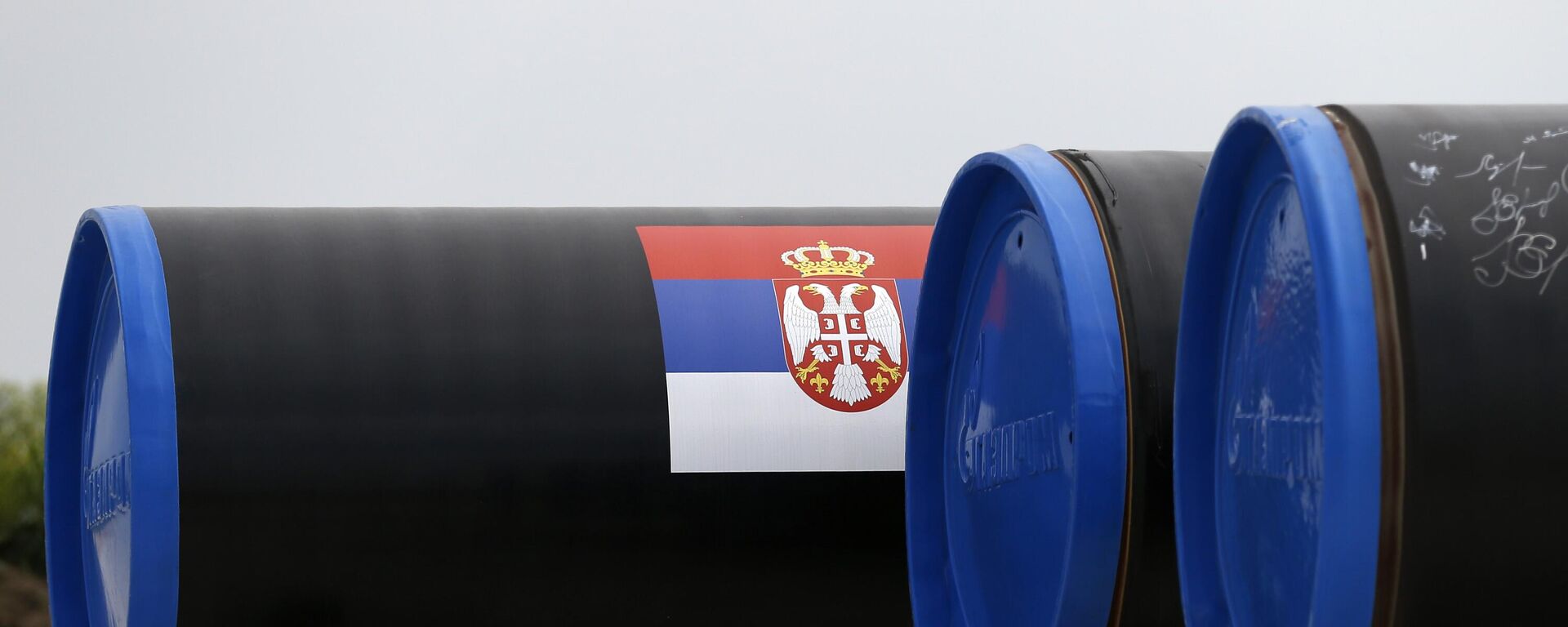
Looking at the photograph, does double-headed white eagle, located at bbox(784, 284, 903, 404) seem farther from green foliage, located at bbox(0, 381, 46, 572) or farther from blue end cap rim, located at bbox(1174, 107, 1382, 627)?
green foliage, located at bbox(0, 381, 46, 572)

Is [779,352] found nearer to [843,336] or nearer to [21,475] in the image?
[843,336]

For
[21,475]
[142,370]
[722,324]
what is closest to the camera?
[142,370]

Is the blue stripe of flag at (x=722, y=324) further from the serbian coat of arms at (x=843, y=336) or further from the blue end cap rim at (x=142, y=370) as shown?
the blue end cap rim at (x=142, y=370)

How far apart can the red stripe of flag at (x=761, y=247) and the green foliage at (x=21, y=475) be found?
23.9 feet

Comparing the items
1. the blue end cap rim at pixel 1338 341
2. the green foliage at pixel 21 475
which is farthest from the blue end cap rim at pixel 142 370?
the green foliage at pixel 21 475

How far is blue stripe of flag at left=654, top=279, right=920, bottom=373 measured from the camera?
478cm

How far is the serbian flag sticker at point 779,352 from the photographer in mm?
4750

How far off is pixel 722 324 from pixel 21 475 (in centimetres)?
813

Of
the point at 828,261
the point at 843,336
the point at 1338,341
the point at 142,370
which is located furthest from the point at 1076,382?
the point at 142,370

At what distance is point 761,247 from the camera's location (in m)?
5.11

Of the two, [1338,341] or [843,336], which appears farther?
[843,336]

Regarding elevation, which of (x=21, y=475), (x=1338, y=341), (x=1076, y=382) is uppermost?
(x=1338, y=341)

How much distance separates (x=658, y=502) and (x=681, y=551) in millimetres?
150

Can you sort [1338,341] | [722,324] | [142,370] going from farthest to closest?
[722,324] < [142,370] < [1338,341]
